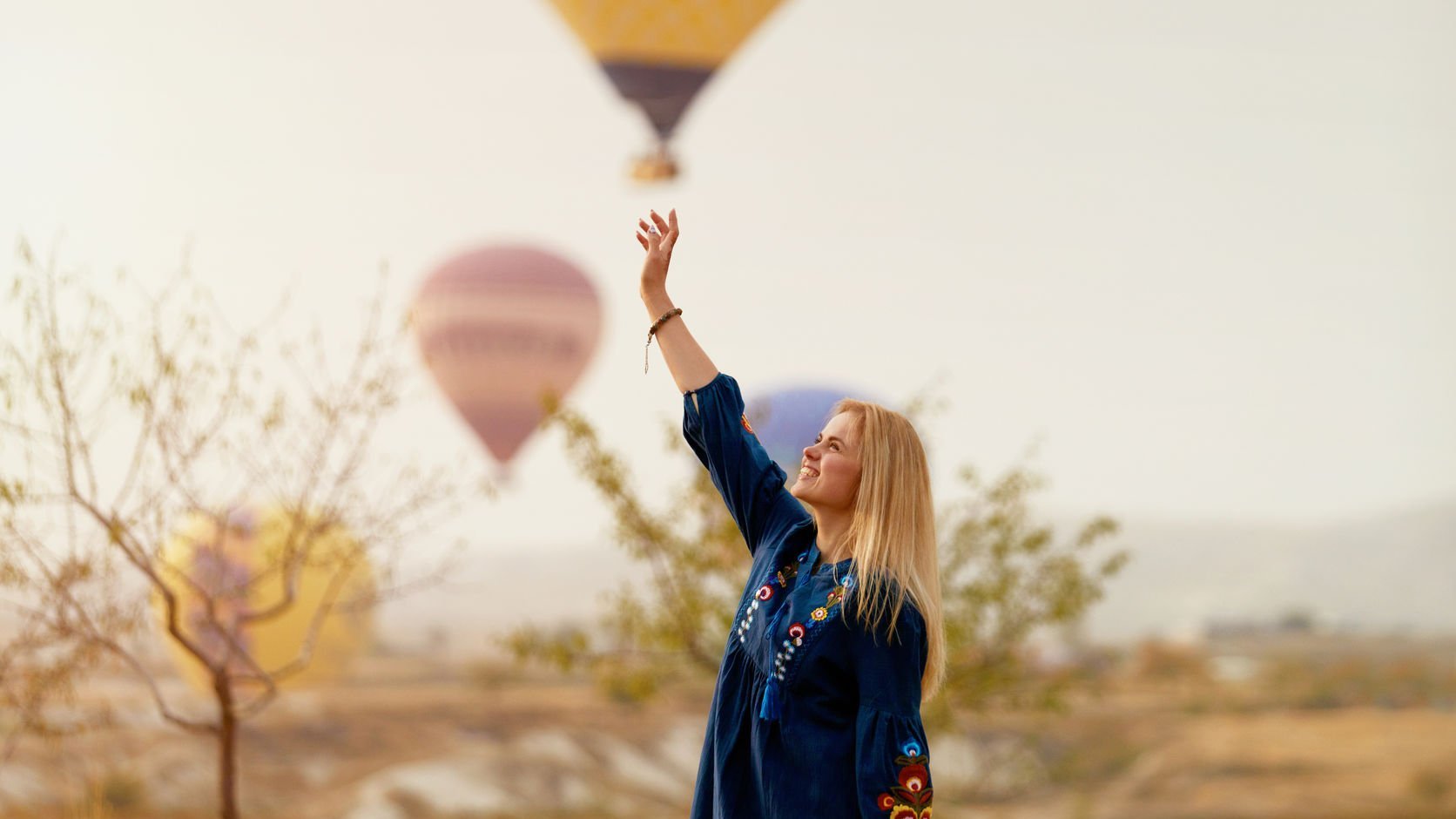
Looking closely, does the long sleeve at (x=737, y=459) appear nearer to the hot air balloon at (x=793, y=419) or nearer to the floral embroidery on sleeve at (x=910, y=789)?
the floral embroidery on sleeve at (x=910, y=789)

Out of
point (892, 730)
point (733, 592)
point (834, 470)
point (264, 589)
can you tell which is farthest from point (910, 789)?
point (264, 589)

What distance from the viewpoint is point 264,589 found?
18.2 m

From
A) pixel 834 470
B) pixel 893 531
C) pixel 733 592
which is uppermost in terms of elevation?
pixel 733 592

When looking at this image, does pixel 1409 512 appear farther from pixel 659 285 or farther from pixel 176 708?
pixel 659 285

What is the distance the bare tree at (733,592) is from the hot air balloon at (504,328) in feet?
40.4

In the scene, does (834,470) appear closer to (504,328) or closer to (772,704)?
(772,704)

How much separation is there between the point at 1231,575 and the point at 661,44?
46.4 metres

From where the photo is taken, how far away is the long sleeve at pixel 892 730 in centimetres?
323

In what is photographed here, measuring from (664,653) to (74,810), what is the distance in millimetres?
4140

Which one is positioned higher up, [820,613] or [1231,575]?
[1231,575]

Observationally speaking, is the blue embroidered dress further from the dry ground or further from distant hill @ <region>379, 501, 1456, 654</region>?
distant hill @ <region>379, 501, 1456, 654</region>

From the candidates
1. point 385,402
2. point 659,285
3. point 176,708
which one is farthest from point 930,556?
point 176,708

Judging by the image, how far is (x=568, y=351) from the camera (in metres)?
25.0

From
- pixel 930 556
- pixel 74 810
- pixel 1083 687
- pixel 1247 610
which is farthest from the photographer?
pixel 1247 610
